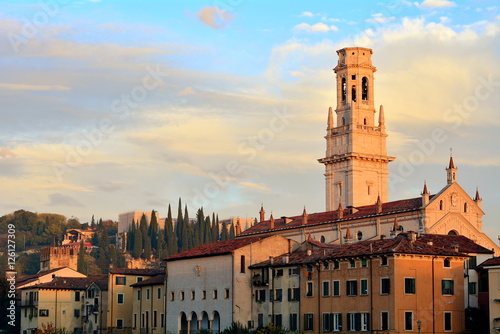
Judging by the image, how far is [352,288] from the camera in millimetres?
65750

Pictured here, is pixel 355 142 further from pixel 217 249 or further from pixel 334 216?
pixel 217 249

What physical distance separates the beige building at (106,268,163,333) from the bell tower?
2669 cm

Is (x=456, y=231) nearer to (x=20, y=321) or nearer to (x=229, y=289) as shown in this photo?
(x=229, y=289)

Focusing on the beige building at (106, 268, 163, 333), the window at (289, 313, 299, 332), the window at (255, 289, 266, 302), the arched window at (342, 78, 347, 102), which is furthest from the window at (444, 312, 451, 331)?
the arched window at (342, 78, 347, 102)

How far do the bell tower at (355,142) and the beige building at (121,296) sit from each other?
26.7 metres

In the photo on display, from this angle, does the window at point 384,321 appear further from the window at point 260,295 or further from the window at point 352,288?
the window at point 260,295

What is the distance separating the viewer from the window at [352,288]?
65438 millimetres

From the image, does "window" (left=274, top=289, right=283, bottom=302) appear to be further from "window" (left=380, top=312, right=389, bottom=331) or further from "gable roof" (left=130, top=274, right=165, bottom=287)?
"gable roof" (left=130, top=274, right=165, bottom=287)

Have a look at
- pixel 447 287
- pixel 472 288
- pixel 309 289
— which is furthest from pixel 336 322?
pixel 472 288

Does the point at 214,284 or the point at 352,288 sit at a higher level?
the point at 214,284

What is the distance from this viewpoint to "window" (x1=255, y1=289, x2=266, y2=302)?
76019 millimetres

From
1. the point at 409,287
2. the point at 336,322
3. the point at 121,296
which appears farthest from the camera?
the point at 121,296

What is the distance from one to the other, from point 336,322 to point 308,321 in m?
3.49

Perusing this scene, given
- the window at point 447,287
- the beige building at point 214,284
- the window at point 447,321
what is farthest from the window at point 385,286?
the beige building at point 214,284
